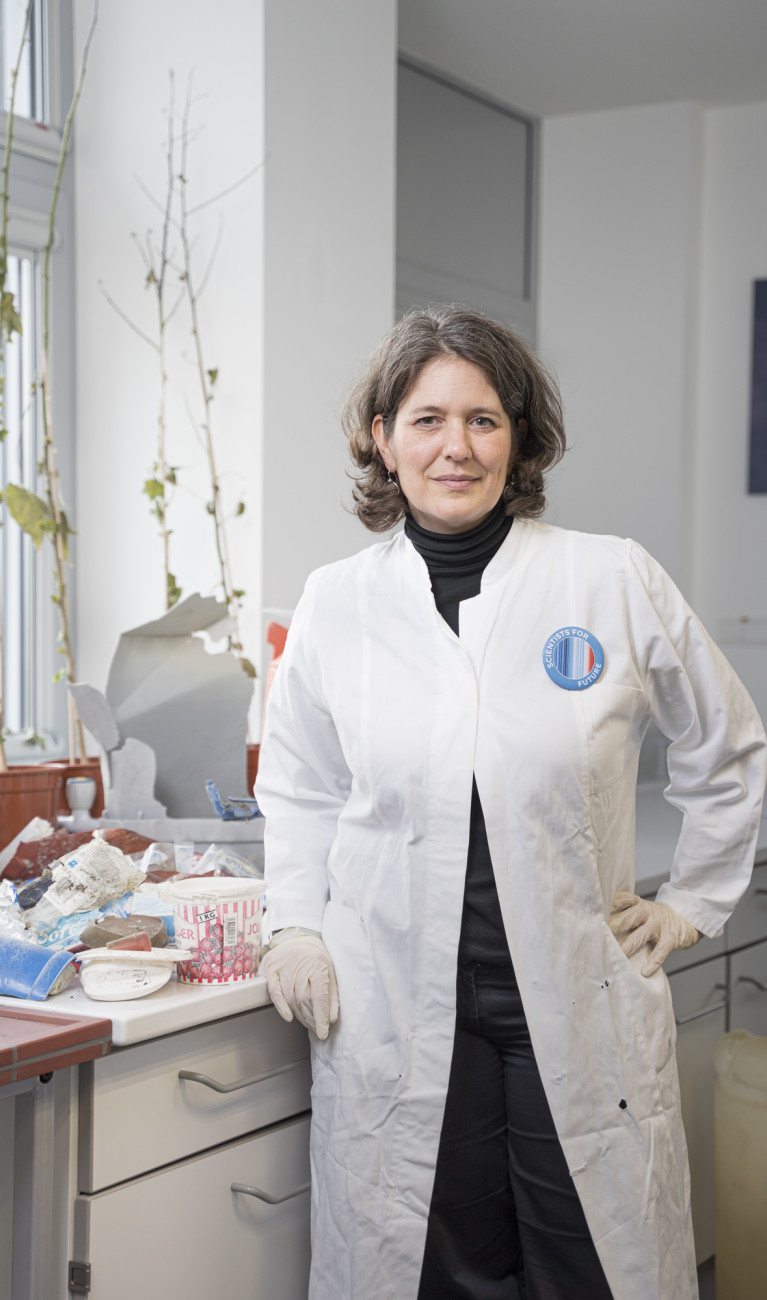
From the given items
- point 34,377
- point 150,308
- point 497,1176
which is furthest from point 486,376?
point 34,377

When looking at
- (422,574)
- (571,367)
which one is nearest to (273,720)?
(422,574)

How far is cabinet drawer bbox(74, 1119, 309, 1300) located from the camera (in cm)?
117

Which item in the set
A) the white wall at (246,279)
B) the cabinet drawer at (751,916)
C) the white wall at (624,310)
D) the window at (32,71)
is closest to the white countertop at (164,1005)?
the white wall at (246,279)

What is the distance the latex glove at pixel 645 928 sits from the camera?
1.29 metres

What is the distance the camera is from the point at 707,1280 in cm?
215

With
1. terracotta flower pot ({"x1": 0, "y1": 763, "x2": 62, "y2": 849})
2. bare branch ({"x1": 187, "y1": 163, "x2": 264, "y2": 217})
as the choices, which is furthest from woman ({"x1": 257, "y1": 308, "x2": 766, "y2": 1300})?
bare branch ({"x1": 187, "y1": 163, "x2": 264, "y2": 217})

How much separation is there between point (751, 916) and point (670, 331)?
146cm

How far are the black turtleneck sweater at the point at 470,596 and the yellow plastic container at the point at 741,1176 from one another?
936 millimetres

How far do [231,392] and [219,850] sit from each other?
853 millimetres

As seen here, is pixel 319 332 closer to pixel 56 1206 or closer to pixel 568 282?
pixel 568 282

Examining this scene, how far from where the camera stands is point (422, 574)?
132cm

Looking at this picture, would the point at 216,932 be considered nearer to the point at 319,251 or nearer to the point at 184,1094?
the point at 184,1094

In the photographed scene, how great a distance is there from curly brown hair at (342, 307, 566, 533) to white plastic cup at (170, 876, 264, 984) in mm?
465

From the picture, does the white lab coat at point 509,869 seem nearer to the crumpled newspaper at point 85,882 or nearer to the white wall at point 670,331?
the crumpled newspaper at point 85,882
